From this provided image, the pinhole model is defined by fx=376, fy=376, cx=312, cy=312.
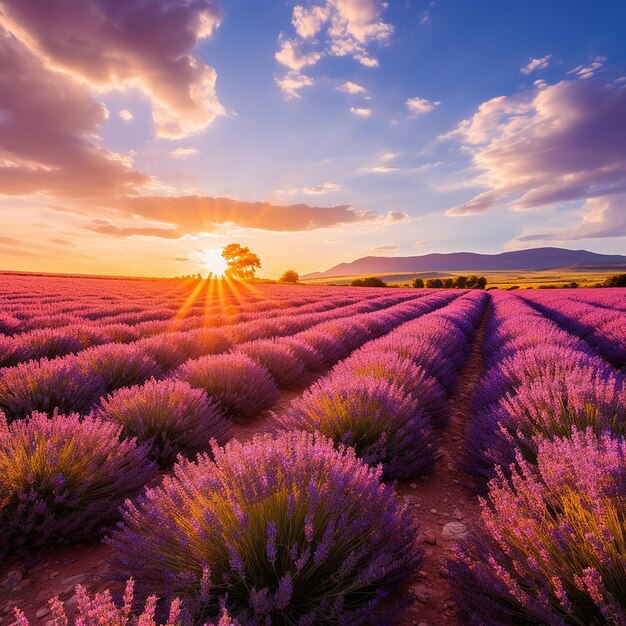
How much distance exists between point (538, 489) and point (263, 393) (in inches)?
133

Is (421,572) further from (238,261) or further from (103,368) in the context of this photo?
(238,261)

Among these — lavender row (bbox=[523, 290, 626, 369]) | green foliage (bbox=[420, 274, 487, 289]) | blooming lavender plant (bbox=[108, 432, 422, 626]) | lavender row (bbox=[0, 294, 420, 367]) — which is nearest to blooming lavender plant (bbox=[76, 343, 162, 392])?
lavender row (bbox=[0, 294, 420, 367])

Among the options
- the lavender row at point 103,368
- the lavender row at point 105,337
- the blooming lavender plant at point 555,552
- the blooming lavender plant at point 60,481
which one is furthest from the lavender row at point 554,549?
the lavender row at point 105,337

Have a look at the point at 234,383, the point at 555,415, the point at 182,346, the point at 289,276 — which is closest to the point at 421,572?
the point at 555,415

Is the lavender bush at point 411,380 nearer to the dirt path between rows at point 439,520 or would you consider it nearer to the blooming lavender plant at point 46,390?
the dirt path between rows at point 439,520

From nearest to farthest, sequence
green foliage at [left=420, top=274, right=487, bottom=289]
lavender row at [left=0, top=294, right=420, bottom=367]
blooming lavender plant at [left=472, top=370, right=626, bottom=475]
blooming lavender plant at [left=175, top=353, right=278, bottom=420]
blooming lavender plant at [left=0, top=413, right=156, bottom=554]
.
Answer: blooming lavender plant at [left=0, top=413, right=156, bottom=554], blooming lavender plant at [left=472, top=370, right=626, bottom=475], blooming lavender plant at [left=175, top=353, right=278, bottom=420], lavender row at [left=0, top=294, right=420, bottom=367], green foliage at [left=420, top=274, right=487, bottom=289]

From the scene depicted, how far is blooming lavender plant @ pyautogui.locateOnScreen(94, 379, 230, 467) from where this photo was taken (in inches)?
116

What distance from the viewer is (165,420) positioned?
301 cm

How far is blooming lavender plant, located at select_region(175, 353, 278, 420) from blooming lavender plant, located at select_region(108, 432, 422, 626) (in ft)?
7.83

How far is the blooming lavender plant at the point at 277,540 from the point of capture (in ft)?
4.41

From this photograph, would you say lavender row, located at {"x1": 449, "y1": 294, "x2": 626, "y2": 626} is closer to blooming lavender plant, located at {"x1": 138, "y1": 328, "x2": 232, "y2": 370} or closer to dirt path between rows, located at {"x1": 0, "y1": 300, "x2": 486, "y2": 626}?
dirt path between rows, located at {"x1": 0, "y1": 300, "x2": 486, "y2": 626}

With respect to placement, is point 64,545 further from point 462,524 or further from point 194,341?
point 194,341

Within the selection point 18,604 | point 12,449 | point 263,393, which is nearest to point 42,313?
point 263,393

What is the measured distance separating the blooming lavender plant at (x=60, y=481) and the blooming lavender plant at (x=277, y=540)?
58cm
